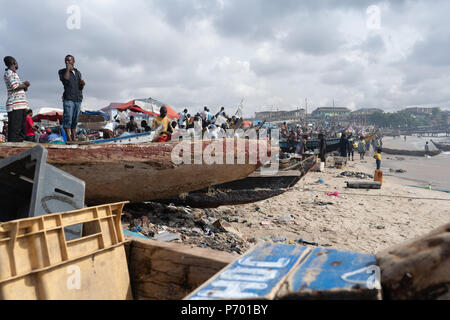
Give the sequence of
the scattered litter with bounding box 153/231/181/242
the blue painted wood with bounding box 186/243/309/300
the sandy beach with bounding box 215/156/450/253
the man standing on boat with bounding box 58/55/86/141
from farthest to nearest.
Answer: the sandy beach with bounding box 215/156/450/253 < the man standing on boat with bounding box 58/55/86/141 < the scattered litter with bounding box 153/231/181/242 < the blue painted wood with bounding box 186/243/309/300

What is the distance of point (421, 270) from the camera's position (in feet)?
3.81

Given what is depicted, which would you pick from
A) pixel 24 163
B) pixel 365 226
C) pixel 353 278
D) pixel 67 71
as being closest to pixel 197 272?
pixel 353 278

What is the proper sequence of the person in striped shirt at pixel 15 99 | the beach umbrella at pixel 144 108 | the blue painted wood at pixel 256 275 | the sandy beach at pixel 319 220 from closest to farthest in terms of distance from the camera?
the blue painted wood at pixel 256 275, the person in striped shirt at pixel 15 99, the sandy beach at pixel 319 220, the beach umbrella at pixel 144 108

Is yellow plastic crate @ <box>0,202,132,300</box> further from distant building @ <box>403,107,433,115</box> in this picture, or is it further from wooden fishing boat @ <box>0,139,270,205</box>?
distant building @ <box>403,107,433,115</box>

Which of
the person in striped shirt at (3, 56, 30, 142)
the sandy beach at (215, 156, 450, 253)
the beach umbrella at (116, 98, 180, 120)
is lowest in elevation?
the sandy beach at (215, 156, 450, 253)

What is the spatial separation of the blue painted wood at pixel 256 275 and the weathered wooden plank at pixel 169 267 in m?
0.23

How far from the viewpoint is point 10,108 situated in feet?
16.9

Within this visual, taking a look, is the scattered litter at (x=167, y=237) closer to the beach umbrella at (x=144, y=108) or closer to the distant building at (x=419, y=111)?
the beach umbrella at (x=144, y=108)

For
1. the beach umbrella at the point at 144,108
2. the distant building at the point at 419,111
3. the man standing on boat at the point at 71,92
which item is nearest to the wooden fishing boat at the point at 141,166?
the man standing on boat at the point at 71,92

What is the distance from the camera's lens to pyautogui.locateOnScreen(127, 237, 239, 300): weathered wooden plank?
6.04ft

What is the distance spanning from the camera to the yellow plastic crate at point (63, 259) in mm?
1532

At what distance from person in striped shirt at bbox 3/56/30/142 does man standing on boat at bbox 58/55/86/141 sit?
1.94 ft

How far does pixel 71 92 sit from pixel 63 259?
176 inches

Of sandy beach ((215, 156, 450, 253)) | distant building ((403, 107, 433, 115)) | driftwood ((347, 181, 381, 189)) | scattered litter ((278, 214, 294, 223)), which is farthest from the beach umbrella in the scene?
distant building ((403, 107, 433, 115))
